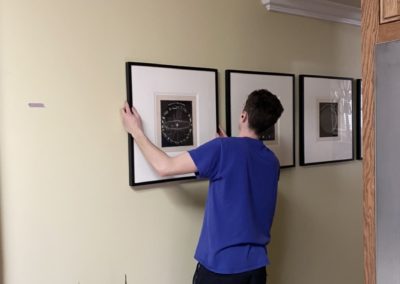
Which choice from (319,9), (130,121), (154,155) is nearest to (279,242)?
(154,155)

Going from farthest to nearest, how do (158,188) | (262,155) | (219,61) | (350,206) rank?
(350,206)
(219,61)
(158,188)
(262,155)

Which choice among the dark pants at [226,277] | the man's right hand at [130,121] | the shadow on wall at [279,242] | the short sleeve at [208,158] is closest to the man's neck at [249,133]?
the short sleeve at [208,158]

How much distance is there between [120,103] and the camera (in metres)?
1.74

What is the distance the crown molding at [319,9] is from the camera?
2.34 m

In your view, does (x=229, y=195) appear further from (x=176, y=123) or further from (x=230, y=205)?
(x=176, y=123)

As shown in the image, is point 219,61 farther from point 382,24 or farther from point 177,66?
point 382,24

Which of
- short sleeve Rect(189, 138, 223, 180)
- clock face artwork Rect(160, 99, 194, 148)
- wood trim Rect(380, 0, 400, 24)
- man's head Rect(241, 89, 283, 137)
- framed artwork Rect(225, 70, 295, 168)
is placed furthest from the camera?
framed artwork Rect(225, 70, 295, 168)

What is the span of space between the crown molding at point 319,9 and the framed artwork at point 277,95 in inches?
15.4

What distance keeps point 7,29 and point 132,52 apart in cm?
50

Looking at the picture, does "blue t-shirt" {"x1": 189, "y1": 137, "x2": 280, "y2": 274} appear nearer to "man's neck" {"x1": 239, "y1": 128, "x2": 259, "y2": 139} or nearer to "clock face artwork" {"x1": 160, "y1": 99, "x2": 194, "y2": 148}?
"man's neck" {"x1": 239, "y1": 128, "x2": 259, "y2": 139}

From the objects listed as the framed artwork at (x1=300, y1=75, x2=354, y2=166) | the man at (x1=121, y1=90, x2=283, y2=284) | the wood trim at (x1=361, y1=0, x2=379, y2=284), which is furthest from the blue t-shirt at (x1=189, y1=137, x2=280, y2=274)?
the framed artwork at (x1=300, y1=75, x2=354, y2=166)

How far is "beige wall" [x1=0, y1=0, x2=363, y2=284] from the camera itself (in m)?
1.50

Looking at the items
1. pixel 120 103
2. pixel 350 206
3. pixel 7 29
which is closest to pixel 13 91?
pixel 7 29

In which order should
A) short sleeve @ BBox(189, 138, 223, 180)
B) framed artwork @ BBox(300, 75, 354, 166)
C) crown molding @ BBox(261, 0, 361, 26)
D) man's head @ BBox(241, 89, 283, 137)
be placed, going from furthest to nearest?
framed artwork @ BBox(300, 75, 354, 166) → crown molding @ BBox(261, 0, 361, 26) → man's head @ BBox(241, 89, 283, 137) → short sleeve @ BBox(189, 138, 223, 180)
